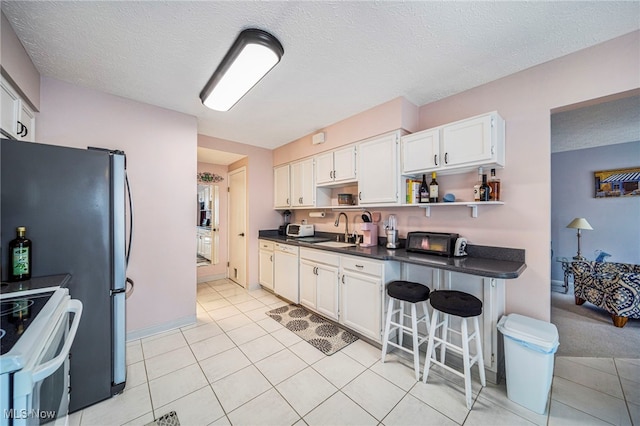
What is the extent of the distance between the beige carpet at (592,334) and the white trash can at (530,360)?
1078 mm

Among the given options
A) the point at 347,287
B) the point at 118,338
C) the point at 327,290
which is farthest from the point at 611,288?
the point at 118,338

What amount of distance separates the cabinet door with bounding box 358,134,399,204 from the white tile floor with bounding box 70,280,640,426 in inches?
60.5

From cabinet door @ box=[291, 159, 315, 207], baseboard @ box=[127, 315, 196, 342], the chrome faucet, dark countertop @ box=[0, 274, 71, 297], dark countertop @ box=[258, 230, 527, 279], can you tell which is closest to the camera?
dark countertop @ box=[0, 274, 71, 297]

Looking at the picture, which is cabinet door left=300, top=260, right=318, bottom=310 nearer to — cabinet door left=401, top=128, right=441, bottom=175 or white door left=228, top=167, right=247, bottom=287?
white door left=228, top=167, right=247, bottom=287

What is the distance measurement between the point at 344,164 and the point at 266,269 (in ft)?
6.90

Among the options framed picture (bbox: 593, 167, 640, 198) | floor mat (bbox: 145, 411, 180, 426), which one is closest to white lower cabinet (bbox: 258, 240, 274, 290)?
floor mat (bbox: 145, 411, 180, 426)

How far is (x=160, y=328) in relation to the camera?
8.75 ft

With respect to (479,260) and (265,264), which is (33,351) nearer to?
(479,260)

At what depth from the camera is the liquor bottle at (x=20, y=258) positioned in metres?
1.34

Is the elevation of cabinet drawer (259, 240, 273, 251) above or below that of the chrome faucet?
below

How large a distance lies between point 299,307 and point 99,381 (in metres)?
2.07

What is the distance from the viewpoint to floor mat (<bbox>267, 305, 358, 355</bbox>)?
2404 millimetres

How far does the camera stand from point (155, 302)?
2.65 metres

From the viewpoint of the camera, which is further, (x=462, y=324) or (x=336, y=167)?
(x=336, y=167)
